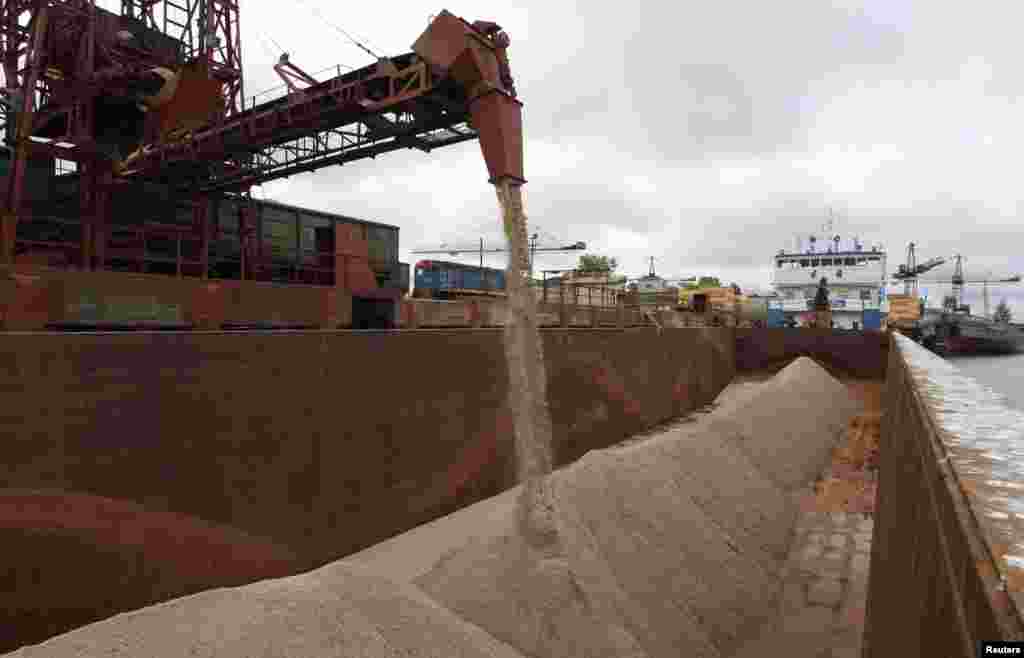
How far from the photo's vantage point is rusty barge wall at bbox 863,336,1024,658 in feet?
4.10

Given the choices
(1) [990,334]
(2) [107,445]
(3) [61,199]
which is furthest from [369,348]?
(1) [990,334]

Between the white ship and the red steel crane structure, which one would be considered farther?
the white ship

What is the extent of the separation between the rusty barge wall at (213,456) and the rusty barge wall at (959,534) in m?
5.64

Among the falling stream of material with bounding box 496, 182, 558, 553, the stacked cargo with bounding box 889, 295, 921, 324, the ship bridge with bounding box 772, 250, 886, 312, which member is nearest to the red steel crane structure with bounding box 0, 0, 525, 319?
the falling stream of material with bounding box 496, 182, 558, 553

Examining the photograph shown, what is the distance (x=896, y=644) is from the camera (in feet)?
9.34

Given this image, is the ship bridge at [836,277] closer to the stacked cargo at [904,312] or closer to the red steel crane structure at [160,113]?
the stacked cargo at [904,312]

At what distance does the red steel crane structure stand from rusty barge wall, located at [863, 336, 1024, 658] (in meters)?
8.89

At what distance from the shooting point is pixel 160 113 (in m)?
13.7

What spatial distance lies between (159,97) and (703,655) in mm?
15218

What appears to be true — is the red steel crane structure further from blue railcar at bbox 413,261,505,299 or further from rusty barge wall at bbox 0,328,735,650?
blue railcar at bbox 413,261,505,299

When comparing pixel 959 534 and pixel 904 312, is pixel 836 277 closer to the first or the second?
pixel 904 312

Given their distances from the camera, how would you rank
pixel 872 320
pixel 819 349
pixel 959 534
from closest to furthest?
pixel 959 534, pixel 819 349, pixel 872 320

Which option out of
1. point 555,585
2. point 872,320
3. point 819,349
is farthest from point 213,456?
point 872,320

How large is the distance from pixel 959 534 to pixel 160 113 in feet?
53.4
